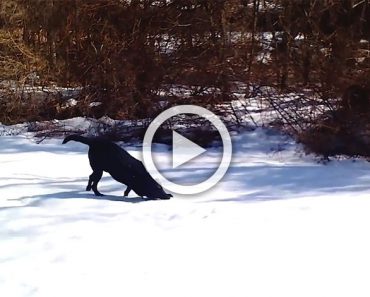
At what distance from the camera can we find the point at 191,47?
11.0 m

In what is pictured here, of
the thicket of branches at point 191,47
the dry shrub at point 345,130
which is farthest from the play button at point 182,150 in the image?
the dry shrub at point 345,130

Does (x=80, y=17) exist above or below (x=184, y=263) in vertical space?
above

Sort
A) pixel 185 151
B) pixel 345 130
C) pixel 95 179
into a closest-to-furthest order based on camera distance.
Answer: pixel 95 179 → pixel 345 130 → pixel 185 151

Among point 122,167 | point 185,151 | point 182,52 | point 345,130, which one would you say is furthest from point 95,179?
point 182,52

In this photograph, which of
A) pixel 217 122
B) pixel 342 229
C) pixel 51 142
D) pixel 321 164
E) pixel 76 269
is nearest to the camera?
pixel 76 269

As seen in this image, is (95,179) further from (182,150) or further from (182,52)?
(182,52)

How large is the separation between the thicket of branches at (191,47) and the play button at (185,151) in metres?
0.22

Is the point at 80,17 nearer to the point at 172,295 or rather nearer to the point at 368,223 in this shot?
the point at 368,223

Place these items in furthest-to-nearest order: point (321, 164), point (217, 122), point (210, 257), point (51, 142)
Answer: point (217, 122) → point (51, 142) → point (321, 164) → point (210, 257)

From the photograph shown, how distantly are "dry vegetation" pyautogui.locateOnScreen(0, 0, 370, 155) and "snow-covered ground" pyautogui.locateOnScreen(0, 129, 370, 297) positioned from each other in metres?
3.27

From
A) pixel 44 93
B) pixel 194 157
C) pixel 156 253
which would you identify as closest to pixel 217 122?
pixel 194 157

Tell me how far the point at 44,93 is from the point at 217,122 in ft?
11.9

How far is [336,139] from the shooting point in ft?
29.3

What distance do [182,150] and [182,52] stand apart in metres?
2.24
